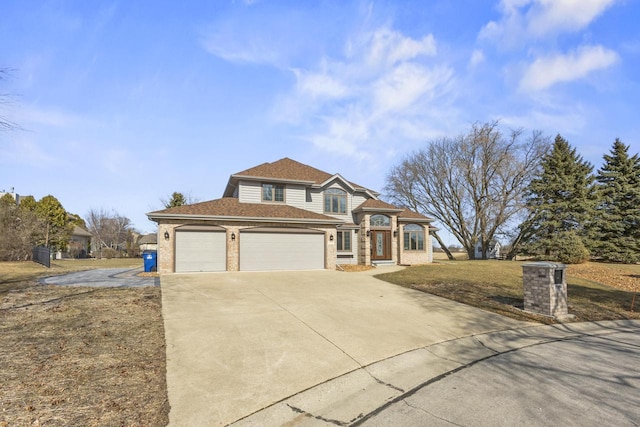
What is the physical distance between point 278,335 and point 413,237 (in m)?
19.0

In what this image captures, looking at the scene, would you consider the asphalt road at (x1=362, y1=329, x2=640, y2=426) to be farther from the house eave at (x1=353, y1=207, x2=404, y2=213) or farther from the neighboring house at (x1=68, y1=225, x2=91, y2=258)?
the neighboring house at (x1=68, y1=225, x2=91, y2=258)

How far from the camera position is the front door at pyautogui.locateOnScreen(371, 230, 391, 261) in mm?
22411

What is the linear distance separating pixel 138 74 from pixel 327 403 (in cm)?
1339

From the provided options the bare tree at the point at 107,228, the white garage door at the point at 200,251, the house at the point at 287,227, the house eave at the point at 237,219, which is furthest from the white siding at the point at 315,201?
the bare tree at the point at 107,228

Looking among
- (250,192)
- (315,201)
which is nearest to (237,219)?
(250,192)

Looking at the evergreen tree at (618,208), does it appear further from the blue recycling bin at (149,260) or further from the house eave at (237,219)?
the blue recycling bin at (149,260)

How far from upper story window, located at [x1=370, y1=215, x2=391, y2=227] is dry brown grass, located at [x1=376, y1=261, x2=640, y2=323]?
5907 millimetres

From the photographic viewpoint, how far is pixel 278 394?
431cm

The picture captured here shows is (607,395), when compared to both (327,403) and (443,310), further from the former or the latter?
(443,310)

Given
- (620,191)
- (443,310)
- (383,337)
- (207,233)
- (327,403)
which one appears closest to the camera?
(327,403)

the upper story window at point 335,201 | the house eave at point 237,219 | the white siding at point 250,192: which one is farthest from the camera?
the upper story window at point 335,201

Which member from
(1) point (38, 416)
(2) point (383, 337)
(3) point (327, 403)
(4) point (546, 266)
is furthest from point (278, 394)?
(4) point (546, 266)

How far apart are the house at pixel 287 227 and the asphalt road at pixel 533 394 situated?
13686 mm

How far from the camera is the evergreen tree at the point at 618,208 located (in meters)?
27.2
